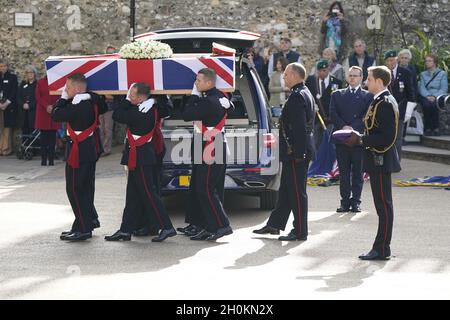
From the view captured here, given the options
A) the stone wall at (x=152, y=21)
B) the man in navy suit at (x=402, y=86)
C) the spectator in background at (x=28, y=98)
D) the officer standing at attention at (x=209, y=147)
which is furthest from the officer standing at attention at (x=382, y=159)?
the stone wall at (x=152, y=21)

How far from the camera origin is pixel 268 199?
13.0m

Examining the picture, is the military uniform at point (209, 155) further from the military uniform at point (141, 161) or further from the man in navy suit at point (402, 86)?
the man in navy suit at point (402, 86)

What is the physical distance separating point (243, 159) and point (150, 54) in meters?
1.92

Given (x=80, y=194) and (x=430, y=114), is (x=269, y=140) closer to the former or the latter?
(x=80, y=194)

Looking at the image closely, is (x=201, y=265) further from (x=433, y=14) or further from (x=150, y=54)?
(x=433, y=14)

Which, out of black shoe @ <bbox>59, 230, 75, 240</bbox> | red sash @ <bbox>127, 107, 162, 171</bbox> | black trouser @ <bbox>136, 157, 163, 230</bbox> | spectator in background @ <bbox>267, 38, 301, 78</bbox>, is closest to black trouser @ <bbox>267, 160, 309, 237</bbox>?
black trouser @ <bbox>136, 157, 163, 230</bbox>

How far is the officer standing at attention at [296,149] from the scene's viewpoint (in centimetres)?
1073

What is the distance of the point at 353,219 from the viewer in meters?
12.2

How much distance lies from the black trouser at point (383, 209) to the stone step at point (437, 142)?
9.39 metres

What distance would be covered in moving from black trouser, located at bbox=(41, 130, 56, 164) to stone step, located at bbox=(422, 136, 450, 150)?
21.3 feet

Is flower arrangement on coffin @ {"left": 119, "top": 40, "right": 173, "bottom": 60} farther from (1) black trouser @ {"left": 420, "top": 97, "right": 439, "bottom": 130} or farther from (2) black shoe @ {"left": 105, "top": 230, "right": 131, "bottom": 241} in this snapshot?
(1) black trouser @ {"left": 420, "top": 97, "right": 439, "bottom": 130}

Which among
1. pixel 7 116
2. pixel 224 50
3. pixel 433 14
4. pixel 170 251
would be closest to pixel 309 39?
pixel 433 14

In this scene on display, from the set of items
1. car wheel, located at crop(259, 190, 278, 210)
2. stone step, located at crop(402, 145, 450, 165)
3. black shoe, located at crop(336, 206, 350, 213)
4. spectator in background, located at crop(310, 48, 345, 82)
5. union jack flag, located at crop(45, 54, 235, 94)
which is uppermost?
union jack flag, located at crop(45, 54, 235, 94)

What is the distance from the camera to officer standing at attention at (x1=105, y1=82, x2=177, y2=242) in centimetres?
1061
